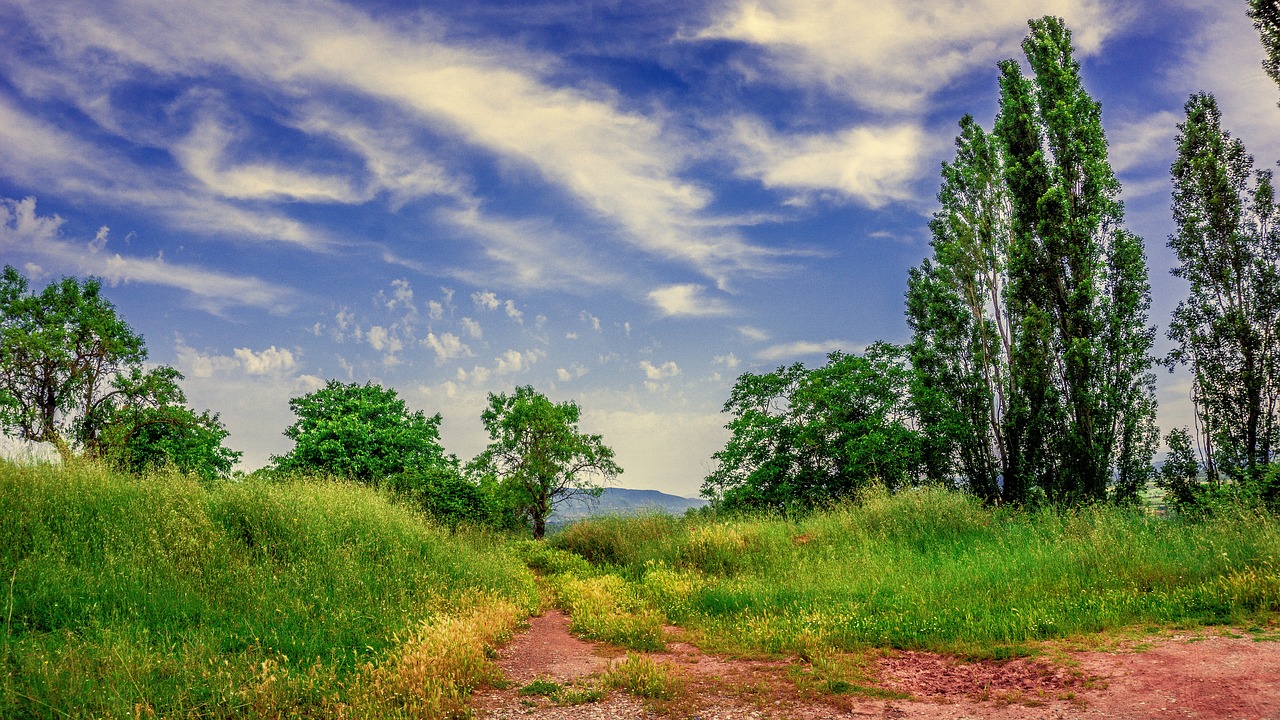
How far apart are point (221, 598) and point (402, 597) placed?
7.75 feet

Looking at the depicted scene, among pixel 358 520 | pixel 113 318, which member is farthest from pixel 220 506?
pixel 113 318

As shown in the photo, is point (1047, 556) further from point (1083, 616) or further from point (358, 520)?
point (358, 520)

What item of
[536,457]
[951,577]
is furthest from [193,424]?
[951,577]

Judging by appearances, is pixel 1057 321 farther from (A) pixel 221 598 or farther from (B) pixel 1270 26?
(A) pixel 221 598

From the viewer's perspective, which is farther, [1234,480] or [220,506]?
[1234,480]

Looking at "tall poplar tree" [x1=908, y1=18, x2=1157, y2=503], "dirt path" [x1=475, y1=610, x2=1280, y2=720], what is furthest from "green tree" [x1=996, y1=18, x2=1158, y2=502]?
"dirt path" [x1=475, y1=610, x2=1280, y2=720]

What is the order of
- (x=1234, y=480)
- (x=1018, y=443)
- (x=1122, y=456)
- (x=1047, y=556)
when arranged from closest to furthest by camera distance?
(x=1047, y=556)
(x=1234, y=480)
(x=1122, y=456)
(x=1018, y=443)

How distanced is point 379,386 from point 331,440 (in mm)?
5330

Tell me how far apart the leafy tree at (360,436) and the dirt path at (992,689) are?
2576cm

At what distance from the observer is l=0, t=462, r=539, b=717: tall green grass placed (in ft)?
19.2

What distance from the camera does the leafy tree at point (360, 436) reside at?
1200 inches

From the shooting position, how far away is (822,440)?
28.1m

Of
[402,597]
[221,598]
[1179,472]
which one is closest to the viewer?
[221,598]

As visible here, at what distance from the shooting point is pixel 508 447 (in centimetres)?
3691
